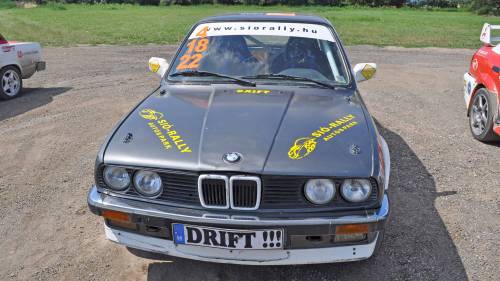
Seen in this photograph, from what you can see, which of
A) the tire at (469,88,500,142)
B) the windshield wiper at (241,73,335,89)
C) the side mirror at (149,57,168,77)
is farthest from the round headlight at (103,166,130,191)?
the tire at (469,88,500,142)

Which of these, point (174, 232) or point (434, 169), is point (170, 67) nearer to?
point (174, 232)

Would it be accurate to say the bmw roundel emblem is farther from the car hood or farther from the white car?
the white car

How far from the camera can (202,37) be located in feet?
14.1

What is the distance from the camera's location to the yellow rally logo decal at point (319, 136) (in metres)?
2.77

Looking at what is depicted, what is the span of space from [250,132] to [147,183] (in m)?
0.71

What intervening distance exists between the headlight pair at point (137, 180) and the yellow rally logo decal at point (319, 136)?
82 centimetres

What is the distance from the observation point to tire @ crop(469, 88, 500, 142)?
18.4 feet

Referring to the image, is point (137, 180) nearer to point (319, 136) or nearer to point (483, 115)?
point (319, 136)

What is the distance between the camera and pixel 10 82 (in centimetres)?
809

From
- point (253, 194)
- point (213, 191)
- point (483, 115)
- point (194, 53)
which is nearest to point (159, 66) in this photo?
point (194, 53)

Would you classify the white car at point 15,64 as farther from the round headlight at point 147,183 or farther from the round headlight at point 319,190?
the round headlight at point 319,190

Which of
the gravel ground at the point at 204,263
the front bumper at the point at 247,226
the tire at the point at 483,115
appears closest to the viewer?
the front bumper at the point at 247,226

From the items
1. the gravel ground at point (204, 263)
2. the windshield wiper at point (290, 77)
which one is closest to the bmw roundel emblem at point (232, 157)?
the gravel ground at point (204, 263)

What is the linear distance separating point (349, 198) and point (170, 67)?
218 centimetres
